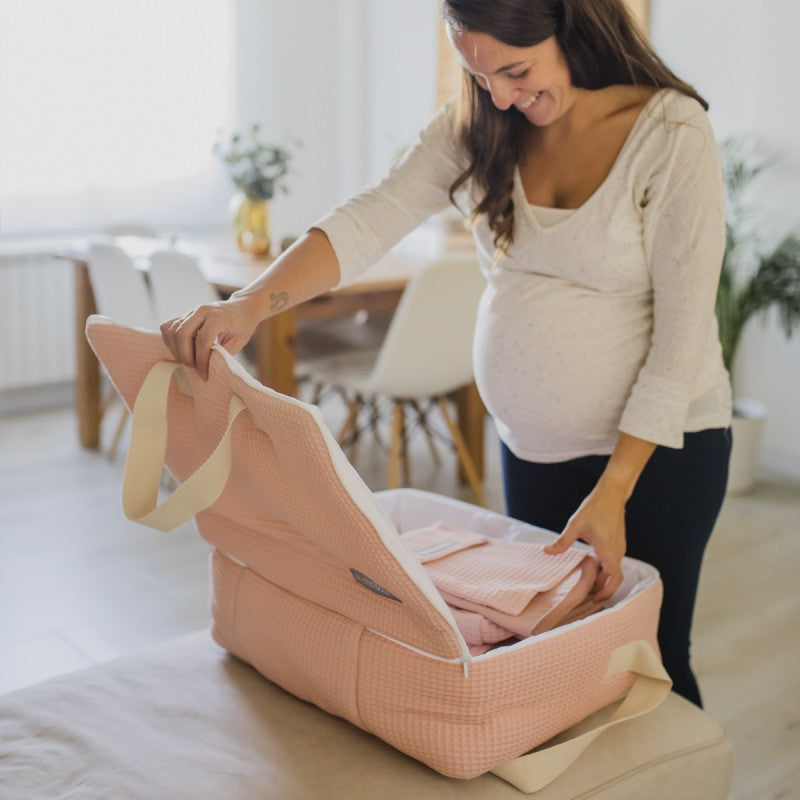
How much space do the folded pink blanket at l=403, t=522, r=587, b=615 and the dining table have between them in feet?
5.21

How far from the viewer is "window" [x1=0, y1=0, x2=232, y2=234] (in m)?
4.17

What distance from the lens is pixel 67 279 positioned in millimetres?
4309

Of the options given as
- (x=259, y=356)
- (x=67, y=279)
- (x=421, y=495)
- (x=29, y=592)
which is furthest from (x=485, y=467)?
(x=421, y=495)

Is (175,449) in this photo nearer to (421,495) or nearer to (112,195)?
(421,495)

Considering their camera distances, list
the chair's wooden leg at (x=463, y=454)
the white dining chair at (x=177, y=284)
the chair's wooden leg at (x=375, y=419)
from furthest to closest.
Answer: the chair's wooden leg at (x=375, y=419), the chair's wooden leg at (x=463, y=454), the white dining chair at (x=177, y=284)

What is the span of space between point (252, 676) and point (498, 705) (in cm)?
34

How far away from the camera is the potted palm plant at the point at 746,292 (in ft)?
10.8

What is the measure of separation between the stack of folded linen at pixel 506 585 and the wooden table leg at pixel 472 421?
2065 millimetres

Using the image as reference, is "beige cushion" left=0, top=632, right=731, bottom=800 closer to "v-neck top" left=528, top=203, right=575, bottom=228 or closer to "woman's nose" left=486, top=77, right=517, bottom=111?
"v-neck top" left=528, top=203, right=575, bottom=228

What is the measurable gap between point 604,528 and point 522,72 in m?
0.51

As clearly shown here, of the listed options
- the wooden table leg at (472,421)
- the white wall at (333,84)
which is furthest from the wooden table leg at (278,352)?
the white wall at (333,84)

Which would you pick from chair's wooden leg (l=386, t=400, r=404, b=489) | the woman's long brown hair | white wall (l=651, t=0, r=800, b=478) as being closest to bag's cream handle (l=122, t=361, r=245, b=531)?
the woman's long brown hair

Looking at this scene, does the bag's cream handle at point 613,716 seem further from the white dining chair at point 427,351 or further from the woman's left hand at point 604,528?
the white dining chair at point 427,351

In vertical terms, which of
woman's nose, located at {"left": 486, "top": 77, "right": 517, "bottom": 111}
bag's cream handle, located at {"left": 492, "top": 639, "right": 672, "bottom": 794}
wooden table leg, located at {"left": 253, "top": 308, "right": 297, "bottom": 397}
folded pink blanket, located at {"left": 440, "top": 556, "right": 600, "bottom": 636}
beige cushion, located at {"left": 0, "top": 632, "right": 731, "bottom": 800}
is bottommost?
wooden table leg, located at {"left": 253, "top": 308, "right": 297, "bottom": 397}
